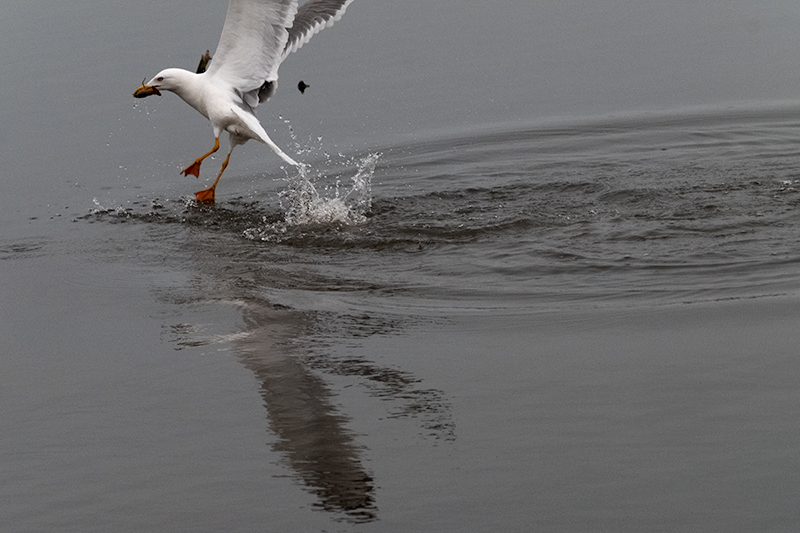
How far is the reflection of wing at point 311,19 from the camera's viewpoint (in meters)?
8.33

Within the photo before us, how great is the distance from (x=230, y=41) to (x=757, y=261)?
3.90 meters

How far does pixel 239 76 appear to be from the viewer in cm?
770

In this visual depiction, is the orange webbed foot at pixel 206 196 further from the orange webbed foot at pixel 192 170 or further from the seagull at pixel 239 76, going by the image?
the orange webbed foot at pixel 192 170

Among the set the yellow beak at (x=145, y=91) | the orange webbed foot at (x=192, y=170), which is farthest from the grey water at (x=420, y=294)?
the yellow beak at (x=145, y=91)

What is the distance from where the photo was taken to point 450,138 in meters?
8.62

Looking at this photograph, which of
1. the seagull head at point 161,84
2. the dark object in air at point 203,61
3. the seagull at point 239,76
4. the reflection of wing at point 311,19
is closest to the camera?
the seagull at point 239,76

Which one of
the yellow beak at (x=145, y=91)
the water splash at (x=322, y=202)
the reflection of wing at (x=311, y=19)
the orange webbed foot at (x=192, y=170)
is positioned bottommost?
the water splash at (x=322, y=202)

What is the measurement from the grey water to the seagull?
56cm

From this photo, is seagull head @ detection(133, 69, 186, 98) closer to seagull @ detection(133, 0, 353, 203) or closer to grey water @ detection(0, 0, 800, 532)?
seagull @ detection(133, 0, 353, 203)

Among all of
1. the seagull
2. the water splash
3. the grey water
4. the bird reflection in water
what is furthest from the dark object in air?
the bird reflection in water

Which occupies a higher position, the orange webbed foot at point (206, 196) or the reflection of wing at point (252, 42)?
Answer: the reflection of wing at point (252, 42)

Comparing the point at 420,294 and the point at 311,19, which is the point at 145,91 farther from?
the point at 420,294

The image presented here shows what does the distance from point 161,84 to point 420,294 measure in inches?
129

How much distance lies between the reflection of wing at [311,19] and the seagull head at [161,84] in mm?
958
